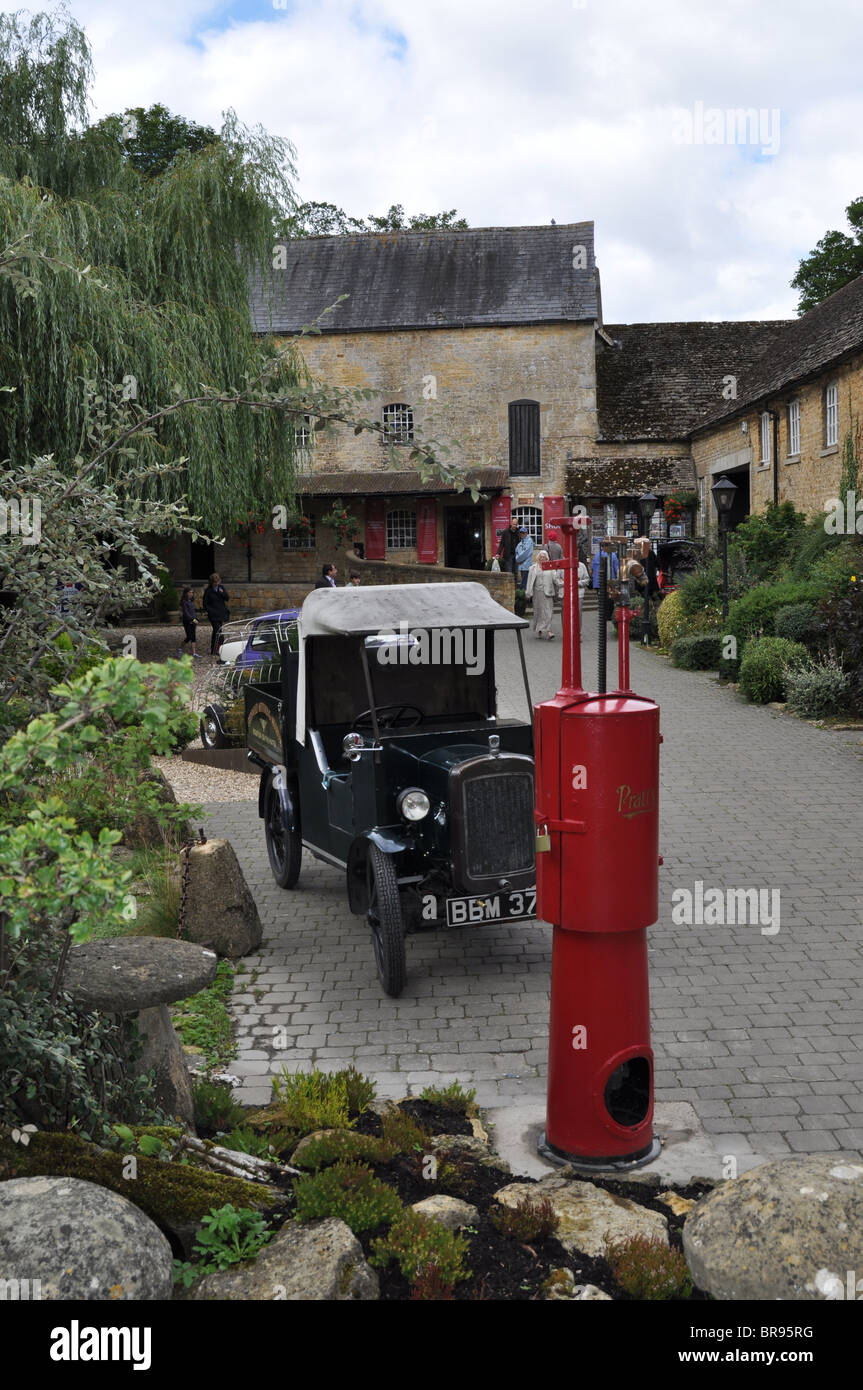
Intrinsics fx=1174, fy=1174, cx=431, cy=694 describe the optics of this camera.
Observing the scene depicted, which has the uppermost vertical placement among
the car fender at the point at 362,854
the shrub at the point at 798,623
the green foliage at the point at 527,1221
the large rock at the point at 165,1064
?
the shrub at the point at 798,623

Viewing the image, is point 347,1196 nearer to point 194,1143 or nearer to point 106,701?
point 194,1143

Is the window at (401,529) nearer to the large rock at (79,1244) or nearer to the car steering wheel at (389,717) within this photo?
the car steering wheel at (389,717)

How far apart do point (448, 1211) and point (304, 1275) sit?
659 mm

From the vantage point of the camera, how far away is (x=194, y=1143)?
407 cm

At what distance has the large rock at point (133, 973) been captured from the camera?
4.21 meters

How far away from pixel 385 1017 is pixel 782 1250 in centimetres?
308

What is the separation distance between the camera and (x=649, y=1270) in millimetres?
3555

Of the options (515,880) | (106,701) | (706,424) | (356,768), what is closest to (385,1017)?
(515,880)

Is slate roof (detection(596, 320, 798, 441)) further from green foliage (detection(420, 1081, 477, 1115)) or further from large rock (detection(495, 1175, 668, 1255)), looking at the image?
large rock (detection(495, 1175, 668, 1255))

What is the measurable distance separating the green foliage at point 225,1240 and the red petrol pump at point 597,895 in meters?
1.38

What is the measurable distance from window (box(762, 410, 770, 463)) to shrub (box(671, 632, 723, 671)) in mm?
9820

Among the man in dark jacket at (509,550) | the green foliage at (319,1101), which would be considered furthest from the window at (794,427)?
the green foliage at (319,1101)

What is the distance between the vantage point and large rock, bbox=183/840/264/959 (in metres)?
7.00

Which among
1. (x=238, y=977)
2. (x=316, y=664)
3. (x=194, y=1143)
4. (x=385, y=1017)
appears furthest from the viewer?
(x=316, y=664)
